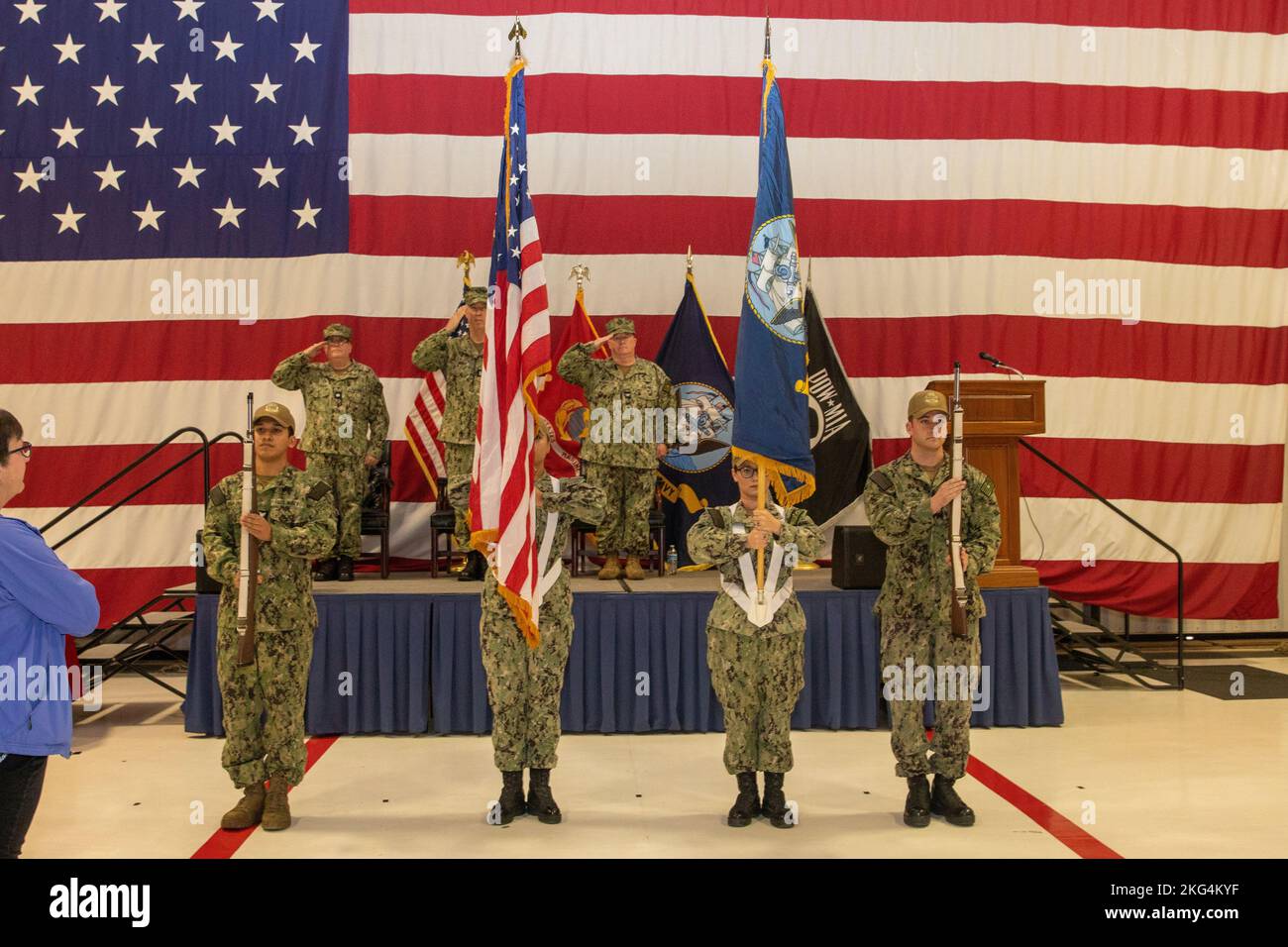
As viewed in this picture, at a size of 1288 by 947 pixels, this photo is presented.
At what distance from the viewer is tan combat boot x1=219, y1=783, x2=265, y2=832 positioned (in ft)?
16.1

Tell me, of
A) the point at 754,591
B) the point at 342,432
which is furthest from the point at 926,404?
the point at 342,432

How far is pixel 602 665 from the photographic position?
22.1 ft

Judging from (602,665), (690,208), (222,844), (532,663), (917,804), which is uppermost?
(690,208)

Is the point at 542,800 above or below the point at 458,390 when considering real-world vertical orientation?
below

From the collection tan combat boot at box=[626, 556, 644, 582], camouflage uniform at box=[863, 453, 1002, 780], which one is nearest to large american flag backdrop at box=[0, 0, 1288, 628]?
tan combat boot at box=[626, 556, 644, 582]

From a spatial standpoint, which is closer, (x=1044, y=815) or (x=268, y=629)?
(x=268, y=629)

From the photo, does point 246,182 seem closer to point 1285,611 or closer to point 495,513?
point 495,513

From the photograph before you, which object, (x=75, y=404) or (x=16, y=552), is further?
(x=75, y=404)

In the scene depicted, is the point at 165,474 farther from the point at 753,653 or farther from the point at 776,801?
the point at 776,801

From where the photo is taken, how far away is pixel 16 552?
3.01 m

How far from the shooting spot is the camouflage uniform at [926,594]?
496 centimetres

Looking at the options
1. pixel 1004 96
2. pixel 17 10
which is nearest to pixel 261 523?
pixel 17 10

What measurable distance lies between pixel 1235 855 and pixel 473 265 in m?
6.34

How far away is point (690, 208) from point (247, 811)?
5697mm
